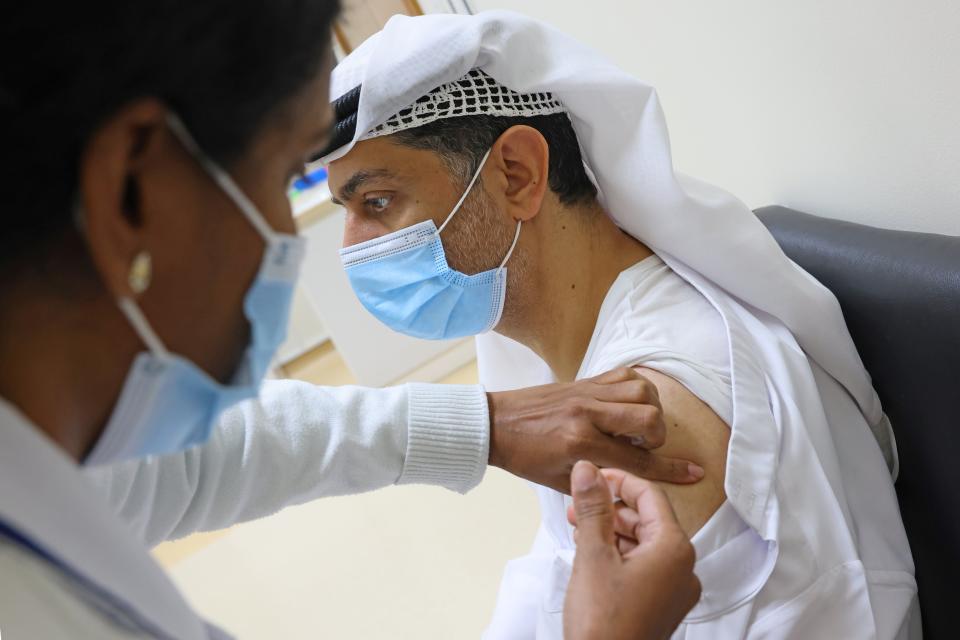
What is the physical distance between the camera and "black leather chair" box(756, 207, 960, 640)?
1140 millimetres

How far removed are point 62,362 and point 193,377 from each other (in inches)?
4.3

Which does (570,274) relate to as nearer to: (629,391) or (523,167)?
(523,167)

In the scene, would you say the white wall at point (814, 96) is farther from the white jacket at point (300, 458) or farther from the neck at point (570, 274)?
the white jacket at point (300, 458)

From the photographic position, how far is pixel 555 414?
1147mm

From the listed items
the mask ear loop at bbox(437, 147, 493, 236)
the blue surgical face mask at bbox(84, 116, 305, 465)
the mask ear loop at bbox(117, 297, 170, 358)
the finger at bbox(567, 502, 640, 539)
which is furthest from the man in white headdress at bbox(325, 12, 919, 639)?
the mask ear loop at bbox(117, 297, 170, 358)

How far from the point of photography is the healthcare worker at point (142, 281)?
547 mm

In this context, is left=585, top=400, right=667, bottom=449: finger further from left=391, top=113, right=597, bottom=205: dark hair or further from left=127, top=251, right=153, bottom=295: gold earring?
left=127, top=251, right=153, bottom=295: gold earring

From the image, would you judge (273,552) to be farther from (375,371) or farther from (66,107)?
(66,107)

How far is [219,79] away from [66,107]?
10cm

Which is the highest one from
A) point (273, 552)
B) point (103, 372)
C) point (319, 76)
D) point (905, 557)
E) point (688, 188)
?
point (319, 76)

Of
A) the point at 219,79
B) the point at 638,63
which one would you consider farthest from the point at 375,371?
the point at 219,79

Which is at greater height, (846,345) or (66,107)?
(66,107)

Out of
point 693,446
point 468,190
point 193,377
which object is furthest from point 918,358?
point 193,377

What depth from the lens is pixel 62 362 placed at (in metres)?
0.64
